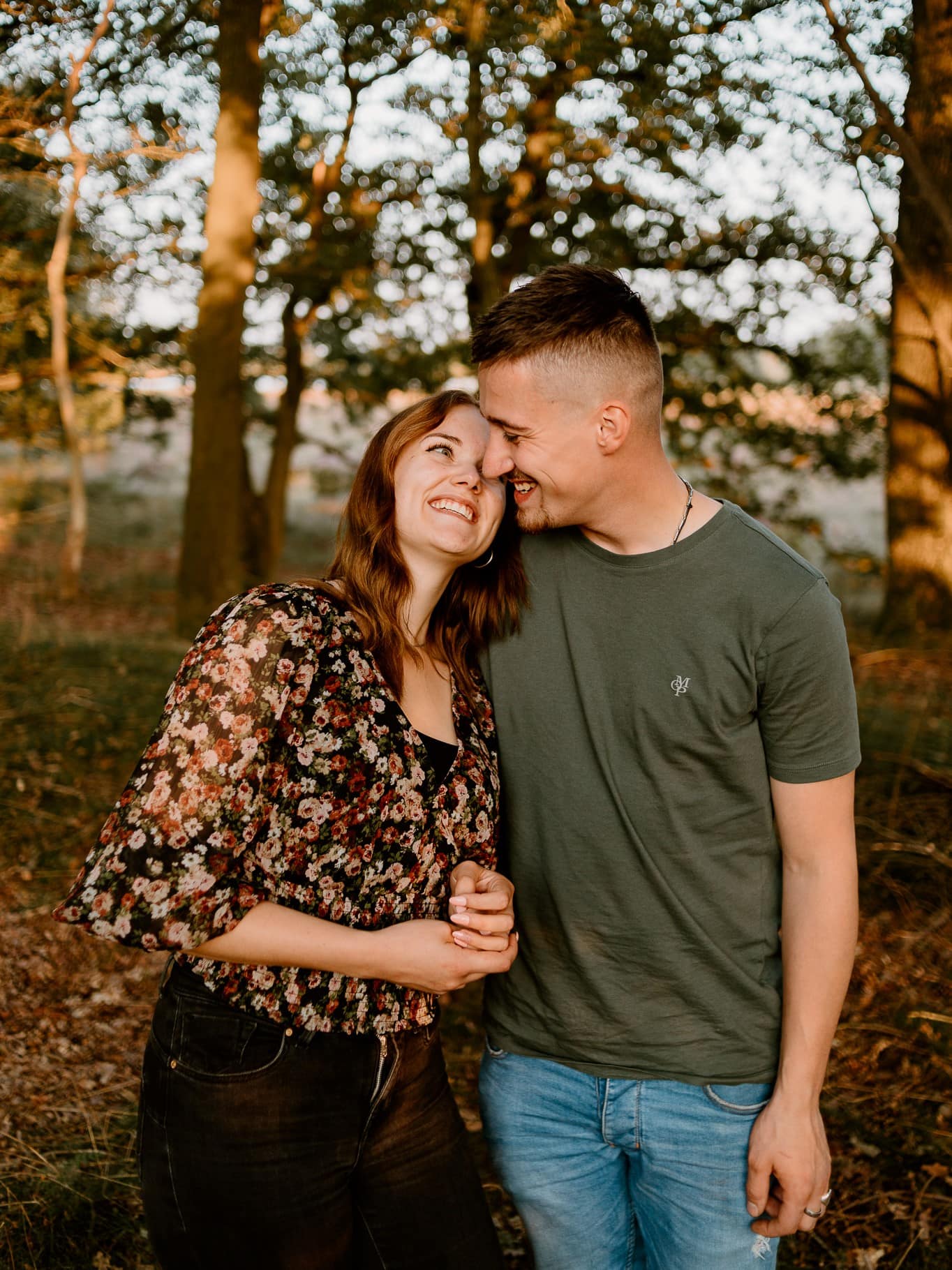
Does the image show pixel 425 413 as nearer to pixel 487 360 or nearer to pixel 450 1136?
pixel 487 360

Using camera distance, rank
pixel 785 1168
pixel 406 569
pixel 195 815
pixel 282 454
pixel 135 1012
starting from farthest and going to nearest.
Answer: pixel 282 454 → pixel 135 1012 → pixel 406 569 → pixel 785 1168 → pixel 195 815

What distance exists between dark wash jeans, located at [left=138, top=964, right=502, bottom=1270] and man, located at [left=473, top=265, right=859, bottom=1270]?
340 millimetres

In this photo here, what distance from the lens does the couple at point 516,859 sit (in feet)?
6.18

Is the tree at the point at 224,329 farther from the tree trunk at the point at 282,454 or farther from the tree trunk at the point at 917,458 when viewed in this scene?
the tree trunk at the point at 917,458

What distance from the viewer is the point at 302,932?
1.87 meters

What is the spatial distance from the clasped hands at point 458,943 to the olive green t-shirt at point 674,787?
0.81ft

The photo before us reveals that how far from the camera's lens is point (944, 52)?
14.8 ft

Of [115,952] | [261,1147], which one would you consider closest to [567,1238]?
[261,1147]

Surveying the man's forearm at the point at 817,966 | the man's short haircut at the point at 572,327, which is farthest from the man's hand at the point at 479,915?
the man's short haircut at the point at 572,327

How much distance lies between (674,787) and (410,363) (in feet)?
44.1

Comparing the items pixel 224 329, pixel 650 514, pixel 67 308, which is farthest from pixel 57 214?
pixel 650 514

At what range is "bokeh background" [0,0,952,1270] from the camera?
3.88 m

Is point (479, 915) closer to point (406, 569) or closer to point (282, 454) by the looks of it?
point (406, 569)

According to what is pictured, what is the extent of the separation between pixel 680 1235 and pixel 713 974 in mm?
529
